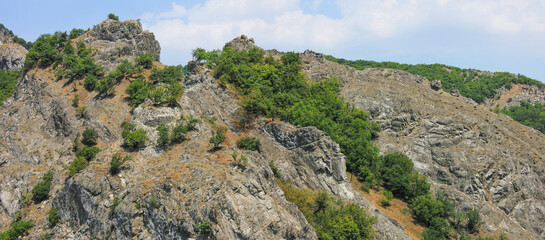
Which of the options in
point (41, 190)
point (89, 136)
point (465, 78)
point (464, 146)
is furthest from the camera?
point (465, 78)

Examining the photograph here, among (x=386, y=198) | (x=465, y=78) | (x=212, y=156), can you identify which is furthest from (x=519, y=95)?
(x=212, y=156)

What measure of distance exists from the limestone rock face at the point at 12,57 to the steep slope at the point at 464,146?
75.3m

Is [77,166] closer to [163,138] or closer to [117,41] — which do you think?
[163,138]

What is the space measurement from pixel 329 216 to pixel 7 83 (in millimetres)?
78326

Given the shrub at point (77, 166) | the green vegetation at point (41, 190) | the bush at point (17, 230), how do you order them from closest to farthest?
1. the bush at point (17, 230)
2. the shrub at point (77, 166)
3. the green vegetation at point (41, 190)

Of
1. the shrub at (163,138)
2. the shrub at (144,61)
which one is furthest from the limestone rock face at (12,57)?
the shrub at (163,138)

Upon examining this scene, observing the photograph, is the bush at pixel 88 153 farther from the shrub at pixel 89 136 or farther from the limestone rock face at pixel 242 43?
the limestone rock face at pixel 242 43

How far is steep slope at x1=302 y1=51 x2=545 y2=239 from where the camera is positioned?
5672 centimetres

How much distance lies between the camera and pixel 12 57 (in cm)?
8581

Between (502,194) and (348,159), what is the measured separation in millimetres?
28991

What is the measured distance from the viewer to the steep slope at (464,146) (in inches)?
2233

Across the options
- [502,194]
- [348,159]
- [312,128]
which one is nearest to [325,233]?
[312,128]

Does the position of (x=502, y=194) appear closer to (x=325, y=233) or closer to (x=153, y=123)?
(x=325, y=233)

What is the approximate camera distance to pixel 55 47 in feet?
210
